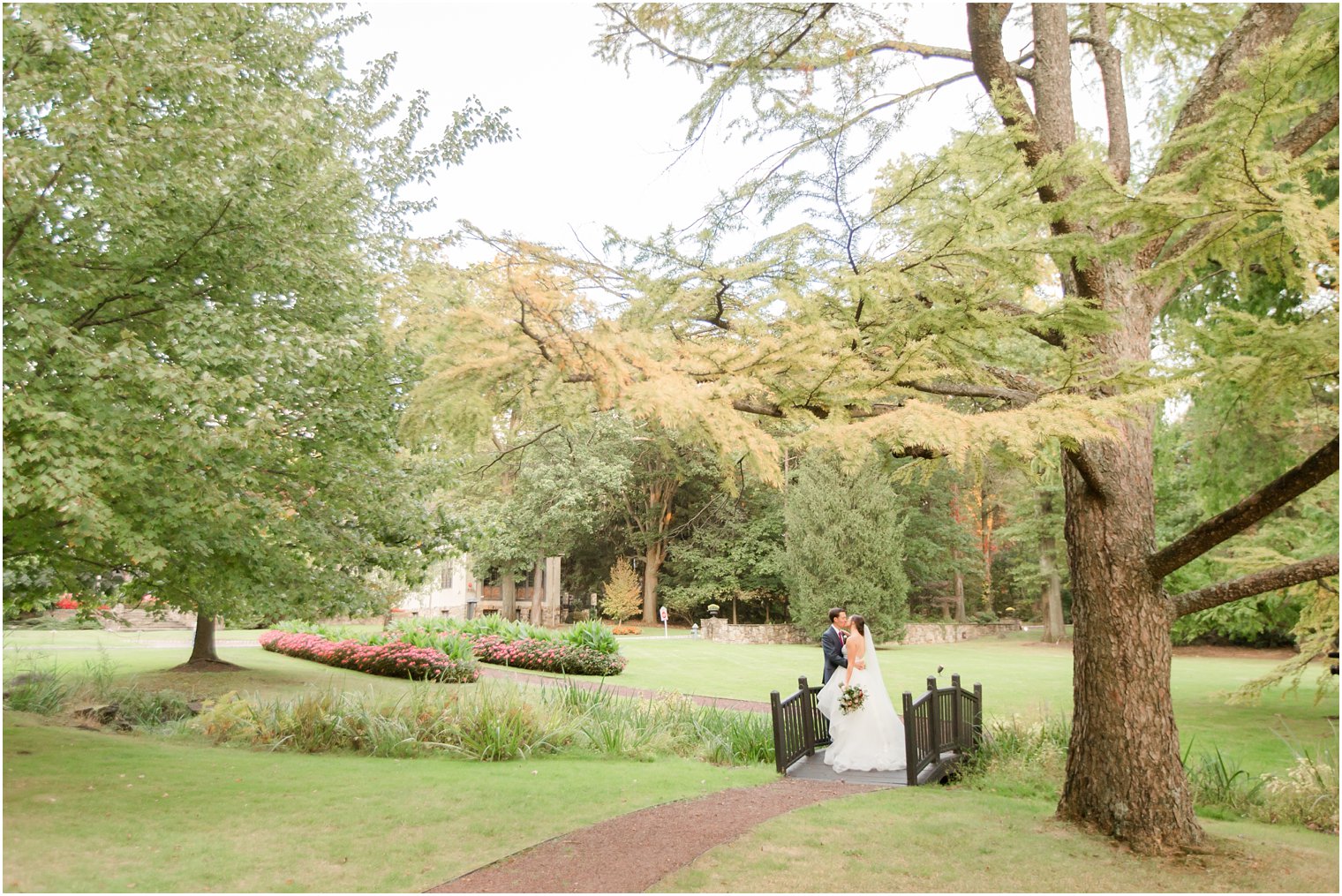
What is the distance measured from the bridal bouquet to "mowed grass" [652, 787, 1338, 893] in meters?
2.24

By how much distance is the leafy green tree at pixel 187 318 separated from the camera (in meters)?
5.55

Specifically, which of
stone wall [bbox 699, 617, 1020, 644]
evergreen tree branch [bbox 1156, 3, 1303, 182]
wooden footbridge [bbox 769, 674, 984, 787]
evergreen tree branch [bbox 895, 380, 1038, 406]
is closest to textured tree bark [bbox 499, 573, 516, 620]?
stone wall [bbox 699, 617, 1020, 644]

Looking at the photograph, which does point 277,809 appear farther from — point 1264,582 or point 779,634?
point 779,634

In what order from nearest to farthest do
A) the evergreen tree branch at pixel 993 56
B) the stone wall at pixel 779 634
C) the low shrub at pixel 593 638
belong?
the evergreen tree branch at pixel 993 56 < the low shrub at pixel 593 638 < the stone wall at pixel 779 634

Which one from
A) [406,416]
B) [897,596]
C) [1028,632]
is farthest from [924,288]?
[1028,632]

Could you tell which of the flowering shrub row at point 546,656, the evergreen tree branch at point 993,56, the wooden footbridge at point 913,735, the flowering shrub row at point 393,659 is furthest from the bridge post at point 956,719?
the flowering shrub row at point 546,656

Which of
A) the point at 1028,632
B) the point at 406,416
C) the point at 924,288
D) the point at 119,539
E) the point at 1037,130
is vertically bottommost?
the point at 1028,632

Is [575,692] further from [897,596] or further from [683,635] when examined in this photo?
[683,635]

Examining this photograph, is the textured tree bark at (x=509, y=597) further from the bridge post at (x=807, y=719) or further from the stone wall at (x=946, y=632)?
the bridge post at (x=807, y=719)

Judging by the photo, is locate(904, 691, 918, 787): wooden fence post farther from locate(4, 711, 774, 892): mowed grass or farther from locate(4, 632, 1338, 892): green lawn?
locate(4, 711, 774, 892): mowed grass

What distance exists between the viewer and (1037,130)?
7.19m

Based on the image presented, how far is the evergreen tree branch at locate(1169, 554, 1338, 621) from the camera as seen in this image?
5.79 m

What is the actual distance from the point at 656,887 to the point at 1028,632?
36857 mm

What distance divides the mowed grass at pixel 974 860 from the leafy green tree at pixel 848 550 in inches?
829
